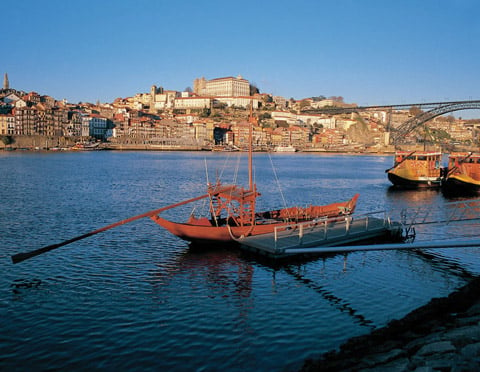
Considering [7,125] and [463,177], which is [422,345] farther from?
[7,125]

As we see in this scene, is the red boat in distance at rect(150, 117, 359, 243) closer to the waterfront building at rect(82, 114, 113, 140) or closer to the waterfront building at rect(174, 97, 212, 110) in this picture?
the waterfront building at rect(82, 114, 113, 140)

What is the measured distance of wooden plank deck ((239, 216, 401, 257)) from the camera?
634 inches

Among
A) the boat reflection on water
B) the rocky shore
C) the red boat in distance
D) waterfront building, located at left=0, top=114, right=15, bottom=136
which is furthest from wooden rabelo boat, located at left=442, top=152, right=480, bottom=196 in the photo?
waterfront building, located at left=0, top=114, right=15, bottom=136

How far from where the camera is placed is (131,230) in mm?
21500

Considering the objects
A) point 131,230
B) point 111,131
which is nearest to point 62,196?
point 131,230

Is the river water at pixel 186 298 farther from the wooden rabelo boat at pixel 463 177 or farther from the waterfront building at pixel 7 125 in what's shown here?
the waterfront building at pixel 7 125

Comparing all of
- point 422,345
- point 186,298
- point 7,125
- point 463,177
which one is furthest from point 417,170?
point 7,125

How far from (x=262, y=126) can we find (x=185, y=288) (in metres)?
161

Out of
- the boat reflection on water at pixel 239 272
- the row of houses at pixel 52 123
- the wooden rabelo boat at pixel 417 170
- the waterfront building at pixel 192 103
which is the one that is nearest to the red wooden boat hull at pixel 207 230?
the boat reflection on water at pixel 239 272

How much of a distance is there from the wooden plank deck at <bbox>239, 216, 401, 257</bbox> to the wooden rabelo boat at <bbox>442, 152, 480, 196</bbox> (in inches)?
923

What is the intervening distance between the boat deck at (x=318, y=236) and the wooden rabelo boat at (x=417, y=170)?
25173 mm

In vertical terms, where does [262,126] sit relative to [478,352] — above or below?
above

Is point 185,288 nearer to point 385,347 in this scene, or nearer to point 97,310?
point 97,310

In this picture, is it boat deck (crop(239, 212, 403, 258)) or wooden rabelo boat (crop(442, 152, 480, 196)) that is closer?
boat deck (crop(239, 212, 403, 258))
